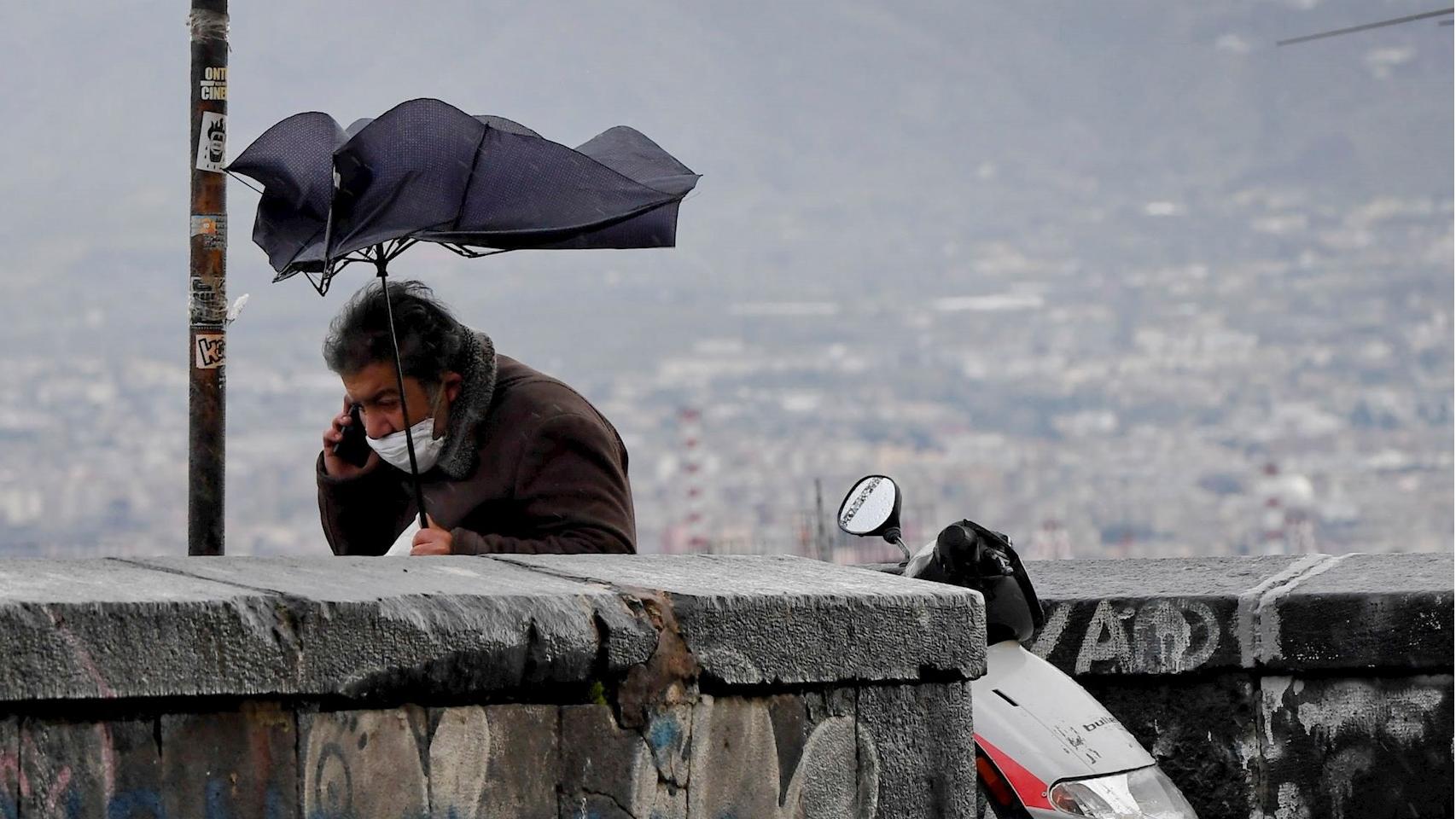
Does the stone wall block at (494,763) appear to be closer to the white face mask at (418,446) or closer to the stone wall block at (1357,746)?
the white face mask at (418,446)

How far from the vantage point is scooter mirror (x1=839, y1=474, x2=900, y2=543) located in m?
4.16

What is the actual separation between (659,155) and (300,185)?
87cm

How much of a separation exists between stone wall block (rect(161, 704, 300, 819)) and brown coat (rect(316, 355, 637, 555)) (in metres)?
1.44

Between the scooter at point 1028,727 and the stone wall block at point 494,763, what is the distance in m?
0.99

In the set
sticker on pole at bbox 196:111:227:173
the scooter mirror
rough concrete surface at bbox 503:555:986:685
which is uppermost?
sticker on pole at bbox 196:111:227:173

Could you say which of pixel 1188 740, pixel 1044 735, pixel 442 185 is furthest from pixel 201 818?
pixel 1188 740

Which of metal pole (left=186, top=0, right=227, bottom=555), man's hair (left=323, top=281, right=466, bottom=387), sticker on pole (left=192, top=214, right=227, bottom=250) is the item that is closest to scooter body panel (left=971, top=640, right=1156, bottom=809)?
man's hair (left=323, top=281, right=466, bottom=387)

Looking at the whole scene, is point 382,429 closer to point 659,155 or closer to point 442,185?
point 442,185

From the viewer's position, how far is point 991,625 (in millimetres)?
3957

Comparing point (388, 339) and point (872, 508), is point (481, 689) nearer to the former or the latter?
point (872, 508)

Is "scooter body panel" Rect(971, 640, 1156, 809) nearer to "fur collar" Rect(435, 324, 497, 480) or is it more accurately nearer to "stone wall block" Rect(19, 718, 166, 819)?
"fur collar" Rect(435, 324, 497, 480)

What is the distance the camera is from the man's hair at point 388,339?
4676mm

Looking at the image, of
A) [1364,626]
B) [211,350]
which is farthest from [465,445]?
[1364,626]

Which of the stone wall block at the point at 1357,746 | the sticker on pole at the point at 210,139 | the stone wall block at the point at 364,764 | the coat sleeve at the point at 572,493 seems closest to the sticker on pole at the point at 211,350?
the sticker on pole at the point at 210,139
